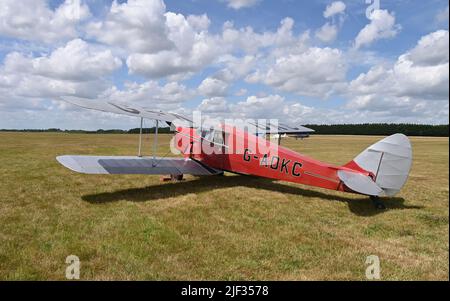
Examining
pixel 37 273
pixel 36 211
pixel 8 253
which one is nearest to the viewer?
pixel 37 273

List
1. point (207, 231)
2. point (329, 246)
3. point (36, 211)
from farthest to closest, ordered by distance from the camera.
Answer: point (36, 211)
point (207, 231)
point (329, 246)

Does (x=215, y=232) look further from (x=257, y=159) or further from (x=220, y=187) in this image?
(x=220, y=187)

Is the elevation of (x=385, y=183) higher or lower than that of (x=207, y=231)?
higher

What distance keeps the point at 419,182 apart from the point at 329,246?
805 centimetres

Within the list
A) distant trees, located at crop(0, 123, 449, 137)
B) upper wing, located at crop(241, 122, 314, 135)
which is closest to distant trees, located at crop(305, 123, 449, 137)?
distant trees, located at crop(0, 123, 449, 137)

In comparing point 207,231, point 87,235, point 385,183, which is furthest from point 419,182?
point 87,235

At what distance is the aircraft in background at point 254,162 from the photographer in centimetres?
708

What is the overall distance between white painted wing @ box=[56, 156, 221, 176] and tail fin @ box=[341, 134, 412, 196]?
4920 millimetres

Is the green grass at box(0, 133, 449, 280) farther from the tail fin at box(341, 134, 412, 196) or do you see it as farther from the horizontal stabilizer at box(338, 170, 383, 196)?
the tail fin at box(341, 134, 412, 196)

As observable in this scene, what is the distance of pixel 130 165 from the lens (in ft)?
30.3

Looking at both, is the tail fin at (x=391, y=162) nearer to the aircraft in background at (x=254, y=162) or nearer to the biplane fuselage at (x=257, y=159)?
the aircraft in background at (x=254, y=162)

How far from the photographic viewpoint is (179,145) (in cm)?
1184

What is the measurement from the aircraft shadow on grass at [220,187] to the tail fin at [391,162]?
25.0 inches

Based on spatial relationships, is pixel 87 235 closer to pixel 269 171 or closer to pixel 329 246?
pixel 329 246
